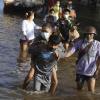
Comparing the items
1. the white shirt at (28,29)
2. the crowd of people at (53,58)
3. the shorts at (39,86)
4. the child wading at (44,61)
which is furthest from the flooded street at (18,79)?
the white shirt at (28,29)

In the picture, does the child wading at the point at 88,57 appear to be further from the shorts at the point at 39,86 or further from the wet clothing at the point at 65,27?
the wet clothing at the point at 65,27

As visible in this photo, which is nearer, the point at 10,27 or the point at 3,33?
the point at 3,33

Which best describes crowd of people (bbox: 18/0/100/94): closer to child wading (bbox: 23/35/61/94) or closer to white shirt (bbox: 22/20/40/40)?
child wading (bbox: 23/35/61/94)

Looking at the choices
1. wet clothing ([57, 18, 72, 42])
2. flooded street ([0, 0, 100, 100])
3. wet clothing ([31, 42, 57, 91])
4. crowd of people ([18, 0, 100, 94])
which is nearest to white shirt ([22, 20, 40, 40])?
flooded street ([0, 0, 100, 100])

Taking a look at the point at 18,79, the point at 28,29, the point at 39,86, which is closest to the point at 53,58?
the point at 39,86

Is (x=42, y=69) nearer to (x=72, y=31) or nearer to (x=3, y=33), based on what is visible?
(x=72, y=31)

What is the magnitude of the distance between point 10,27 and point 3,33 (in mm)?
2468

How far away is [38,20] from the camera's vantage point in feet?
97.2

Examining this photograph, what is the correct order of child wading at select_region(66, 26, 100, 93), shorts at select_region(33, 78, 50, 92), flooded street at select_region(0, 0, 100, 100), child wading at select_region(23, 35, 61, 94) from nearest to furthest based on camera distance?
1. child wading at select_region(23, 35, 61, 94)
2. child wading at select_region(66, 26, 100, 93)
3. shorts at select_region(33, 78, 50, 92)
4. flooded street at select_region(0, 0, 100, 100)

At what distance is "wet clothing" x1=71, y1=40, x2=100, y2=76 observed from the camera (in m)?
10.6

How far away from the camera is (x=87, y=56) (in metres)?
10.7

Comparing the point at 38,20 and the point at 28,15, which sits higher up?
the point at 28,15

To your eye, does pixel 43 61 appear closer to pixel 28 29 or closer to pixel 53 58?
pixel 53 58

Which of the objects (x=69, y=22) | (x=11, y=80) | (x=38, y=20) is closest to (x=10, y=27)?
(x=38, y=20)
